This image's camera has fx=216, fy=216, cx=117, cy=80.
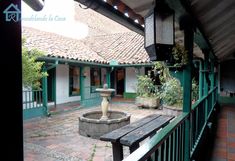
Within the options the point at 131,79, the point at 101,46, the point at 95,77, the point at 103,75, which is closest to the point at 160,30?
the point at 131,79

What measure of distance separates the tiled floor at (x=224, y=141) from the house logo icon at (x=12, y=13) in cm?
399

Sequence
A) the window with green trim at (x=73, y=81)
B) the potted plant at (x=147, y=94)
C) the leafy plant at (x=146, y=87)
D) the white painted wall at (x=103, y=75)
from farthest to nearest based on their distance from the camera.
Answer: the white painted wall at (x=103, y=75) < the window with green trim at (x=73, y=81) < the leafy plant at (x=146, y=87) < the potted plant at (x=147, y=94)

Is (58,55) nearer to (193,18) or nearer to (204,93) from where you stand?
(204,93)

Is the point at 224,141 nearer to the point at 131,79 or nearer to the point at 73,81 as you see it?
the point at 73,81

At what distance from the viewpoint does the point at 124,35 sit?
53.2 ft

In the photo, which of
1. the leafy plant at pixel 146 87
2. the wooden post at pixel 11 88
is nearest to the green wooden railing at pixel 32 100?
the leafy plant at pixel 146 87

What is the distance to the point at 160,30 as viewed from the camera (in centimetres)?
187

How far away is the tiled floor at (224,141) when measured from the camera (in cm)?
389

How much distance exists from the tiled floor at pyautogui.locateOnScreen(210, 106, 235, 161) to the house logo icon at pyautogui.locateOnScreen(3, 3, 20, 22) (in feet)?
13.1

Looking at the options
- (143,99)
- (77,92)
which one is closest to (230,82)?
(143,99)

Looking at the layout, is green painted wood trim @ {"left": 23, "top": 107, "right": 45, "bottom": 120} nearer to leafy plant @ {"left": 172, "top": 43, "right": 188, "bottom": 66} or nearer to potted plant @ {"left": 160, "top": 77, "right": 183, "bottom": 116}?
potted plant @ {"left": 160, "top": 77, "right": 183, "bottom": 116}

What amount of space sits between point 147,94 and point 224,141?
246 inches

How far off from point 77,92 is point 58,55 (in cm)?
404

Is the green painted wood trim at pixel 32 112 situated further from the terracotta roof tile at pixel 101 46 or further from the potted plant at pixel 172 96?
the potted plant at pixel 172 96
